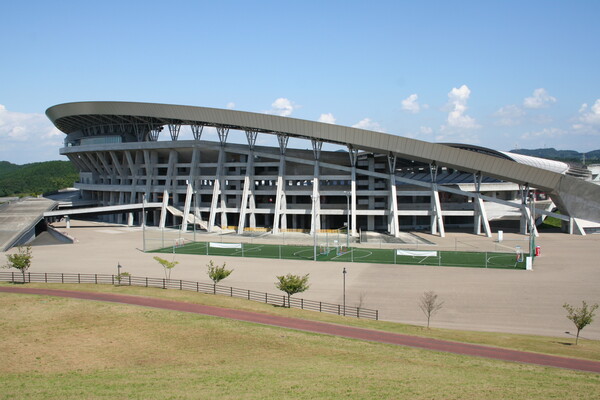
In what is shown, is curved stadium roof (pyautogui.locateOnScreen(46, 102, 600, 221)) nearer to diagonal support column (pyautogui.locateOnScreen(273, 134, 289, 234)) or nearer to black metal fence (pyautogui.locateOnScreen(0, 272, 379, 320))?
diagonal support column (pyautogui.locateOnScreen(273, 134, 289, 234))

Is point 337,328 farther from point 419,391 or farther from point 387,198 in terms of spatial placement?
point 387,198

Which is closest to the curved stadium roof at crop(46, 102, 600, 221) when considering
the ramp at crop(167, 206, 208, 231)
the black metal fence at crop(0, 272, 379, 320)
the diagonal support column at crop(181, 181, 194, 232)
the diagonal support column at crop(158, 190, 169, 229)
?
the diagonal support column at crop(181, 181, 194, 232)

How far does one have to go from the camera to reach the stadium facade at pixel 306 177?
199 ft

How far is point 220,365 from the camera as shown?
58.1ft

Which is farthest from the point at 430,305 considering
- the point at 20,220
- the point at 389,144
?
the point at 20,220

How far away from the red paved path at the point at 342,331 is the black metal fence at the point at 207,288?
2.72 meters

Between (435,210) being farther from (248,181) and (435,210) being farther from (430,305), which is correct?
(430,305)

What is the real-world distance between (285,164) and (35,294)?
1864 inches

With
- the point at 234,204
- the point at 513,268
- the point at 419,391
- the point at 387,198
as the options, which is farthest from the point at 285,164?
the point at 419,391

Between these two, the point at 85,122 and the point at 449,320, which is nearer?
the point at 449,320

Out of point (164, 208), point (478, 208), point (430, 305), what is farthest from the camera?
point (164, 208)

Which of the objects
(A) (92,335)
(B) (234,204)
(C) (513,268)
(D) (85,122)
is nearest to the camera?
(A) (92,335)

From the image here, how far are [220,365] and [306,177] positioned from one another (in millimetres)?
52498

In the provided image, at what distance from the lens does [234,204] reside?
76875mm
